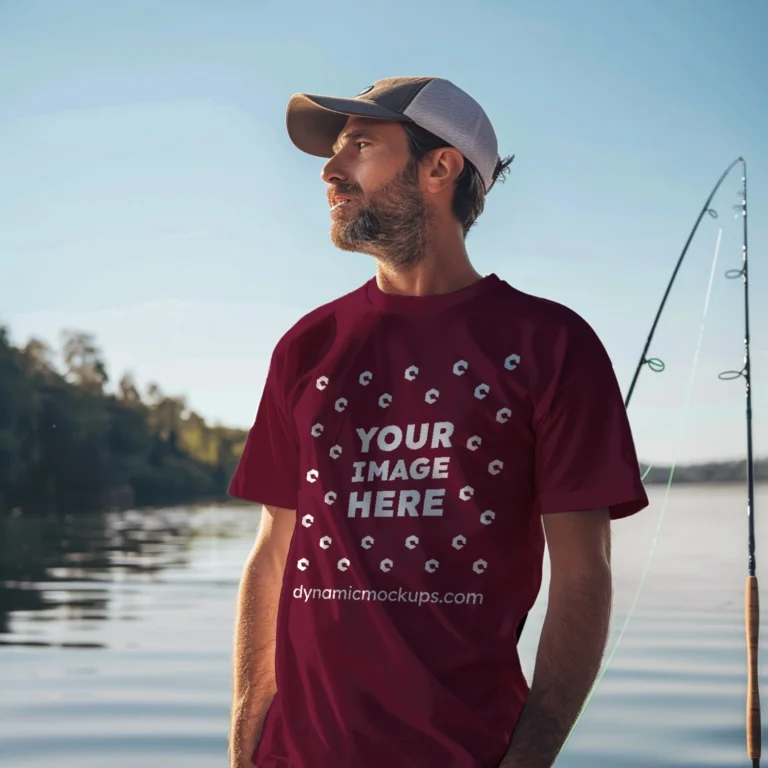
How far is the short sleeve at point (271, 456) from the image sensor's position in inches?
87.6

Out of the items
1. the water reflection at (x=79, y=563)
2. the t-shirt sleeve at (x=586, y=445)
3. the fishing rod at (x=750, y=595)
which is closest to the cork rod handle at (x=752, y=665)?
the fishing rod at (x=750, y=595)

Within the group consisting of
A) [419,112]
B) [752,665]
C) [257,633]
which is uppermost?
[419,112]

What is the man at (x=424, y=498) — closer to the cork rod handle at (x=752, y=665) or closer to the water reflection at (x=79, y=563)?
the cork rod handle at (x=752, y=665)

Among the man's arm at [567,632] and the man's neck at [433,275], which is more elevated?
the man's neck at [433,275]

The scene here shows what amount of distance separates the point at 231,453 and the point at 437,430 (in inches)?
2313

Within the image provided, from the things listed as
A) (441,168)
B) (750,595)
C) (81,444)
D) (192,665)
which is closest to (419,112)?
(441,168)

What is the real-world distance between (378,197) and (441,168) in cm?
13

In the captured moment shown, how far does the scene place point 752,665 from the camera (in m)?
4.07

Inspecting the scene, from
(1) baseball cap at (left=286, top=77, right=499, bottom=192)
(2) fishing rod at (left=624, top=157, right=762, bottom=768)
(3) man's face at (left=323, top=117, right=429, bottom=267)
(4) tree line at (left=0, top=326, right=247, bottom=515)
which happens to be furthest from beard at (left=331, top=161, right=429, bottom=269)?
(4) tree line at (left=0, top=326, right=247, bottom=515)

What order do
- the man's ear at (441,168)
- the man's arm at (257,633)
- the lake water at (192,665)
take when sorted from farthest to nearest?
1. the lake water at (192,665)
2. the man's ear at (441,168)
3. the man's arm at (257,633)

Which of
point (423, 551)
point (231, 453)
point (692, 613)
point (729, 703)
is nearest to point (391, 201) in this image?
point (423, 551)

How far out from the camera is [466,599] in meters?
1.89

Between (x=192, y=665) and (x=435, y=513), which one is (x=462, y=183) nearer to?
(x=435, y=513)

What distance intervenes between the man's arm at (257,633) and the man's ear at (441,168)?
63cm
